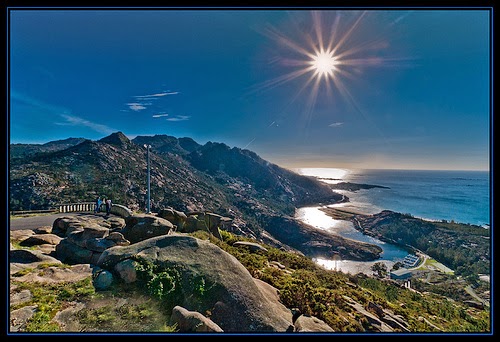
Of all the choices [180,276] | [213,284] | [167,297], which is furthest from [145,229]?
[213,284]

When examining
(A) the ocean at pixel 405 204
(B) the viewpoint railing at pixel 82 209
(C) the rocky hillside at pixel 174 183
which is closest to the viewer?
(B) the viewpoint railing at pixel 82 209

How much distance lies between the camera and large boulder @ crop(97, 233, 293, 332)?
11.7ft

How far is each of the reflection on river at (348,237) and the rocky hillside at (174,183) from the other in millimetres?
2947

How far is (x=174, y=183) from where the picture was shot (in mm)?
40844

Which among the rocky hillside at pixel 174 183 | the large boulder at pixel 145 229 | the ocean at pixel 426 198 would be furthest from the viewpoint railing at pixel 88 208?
the ocean at pixel 426 198

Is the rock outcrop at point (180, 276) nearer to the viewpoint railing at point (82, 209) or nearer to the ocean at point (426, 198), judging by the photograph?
the viewpoint railing at point (82, 209)

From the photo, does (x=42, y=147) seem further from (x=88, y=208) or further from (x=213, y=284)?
(x=213, y=284)

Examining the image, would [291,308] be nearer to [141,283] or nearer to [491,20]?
[141,283]

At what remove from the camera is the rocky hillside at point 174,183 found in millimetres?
22062

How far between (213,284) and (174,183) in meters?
39.4

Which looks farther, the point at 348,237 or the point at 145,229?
the point at 348,237

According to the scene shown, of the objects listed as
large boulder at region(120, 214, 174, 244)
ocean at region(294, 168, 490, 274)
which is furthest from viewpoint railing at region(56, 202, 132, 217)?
ocean at region(294, 168, 490, 274)

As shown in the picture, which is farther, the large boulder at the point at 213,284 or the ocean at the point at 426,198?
the ocean at the point at 426,198

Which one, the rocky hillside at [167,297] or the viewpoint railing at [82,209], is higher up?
the viewpoint railing at [82,209]
